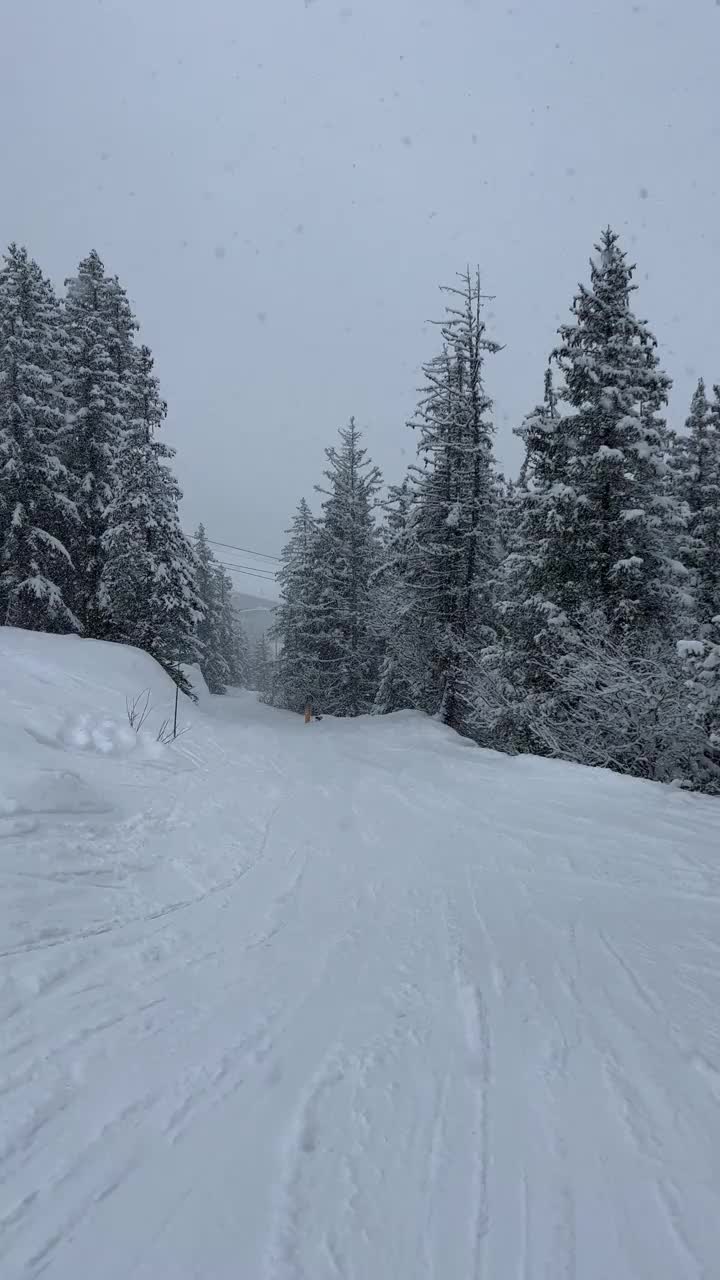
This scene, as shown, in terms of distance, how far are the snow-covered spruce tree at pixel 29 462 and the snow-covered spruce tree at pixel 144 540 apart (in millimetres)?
1566

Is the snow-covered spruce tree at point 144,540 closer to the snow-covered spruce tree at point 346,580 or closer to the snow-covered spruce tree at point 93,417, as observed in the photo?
the snow-covered spruce tree at point 93,417

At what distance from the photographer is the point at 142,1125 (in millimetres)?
2379

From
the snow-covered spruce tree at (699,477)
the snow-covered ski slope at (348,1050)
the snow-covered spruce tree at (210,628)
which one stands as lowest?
the snow-covered ski slope at (348,1050)

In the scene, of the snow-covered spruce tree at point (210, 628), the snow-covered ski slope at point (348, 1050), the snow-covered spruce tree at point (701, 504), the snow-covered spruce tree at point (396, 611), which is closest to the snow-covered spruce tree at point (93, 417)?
the snow-covered spruce tree at point (396, 611)

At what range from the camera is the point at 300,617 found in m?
31.1

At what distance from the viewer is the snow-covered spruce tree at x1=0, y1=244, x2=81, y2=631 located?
1916 cm

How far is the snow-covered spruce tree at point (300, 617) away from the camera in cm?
3053

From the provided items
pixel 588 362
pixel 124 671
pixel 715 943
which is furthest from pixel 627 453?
pixel 124 671

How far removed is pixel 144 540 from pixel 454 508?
32.2 ft

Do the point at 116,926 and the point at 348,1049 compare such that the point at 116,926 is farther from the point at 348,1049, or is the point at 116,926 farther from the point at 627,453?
the point at 627,453

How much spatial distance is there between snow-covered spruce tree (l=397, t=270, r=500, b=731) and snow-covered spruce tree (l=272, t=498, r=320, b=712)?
8725 mm

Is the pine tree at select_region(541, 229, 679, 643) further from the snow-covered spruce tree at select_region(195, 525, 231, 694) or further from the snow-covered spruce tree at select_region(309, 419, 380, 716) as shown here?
the snow-covered spruce tree at select_region(195, 525, 231, 694)

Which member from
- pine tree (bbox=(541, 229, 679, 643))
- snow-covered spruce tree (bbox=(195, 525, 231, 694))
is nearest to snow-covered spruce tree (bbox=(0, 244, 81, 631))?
pine tree (bbox=(541, 229, 679, 643))

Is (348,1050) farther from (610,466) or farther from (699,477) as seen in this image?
(699,477)
